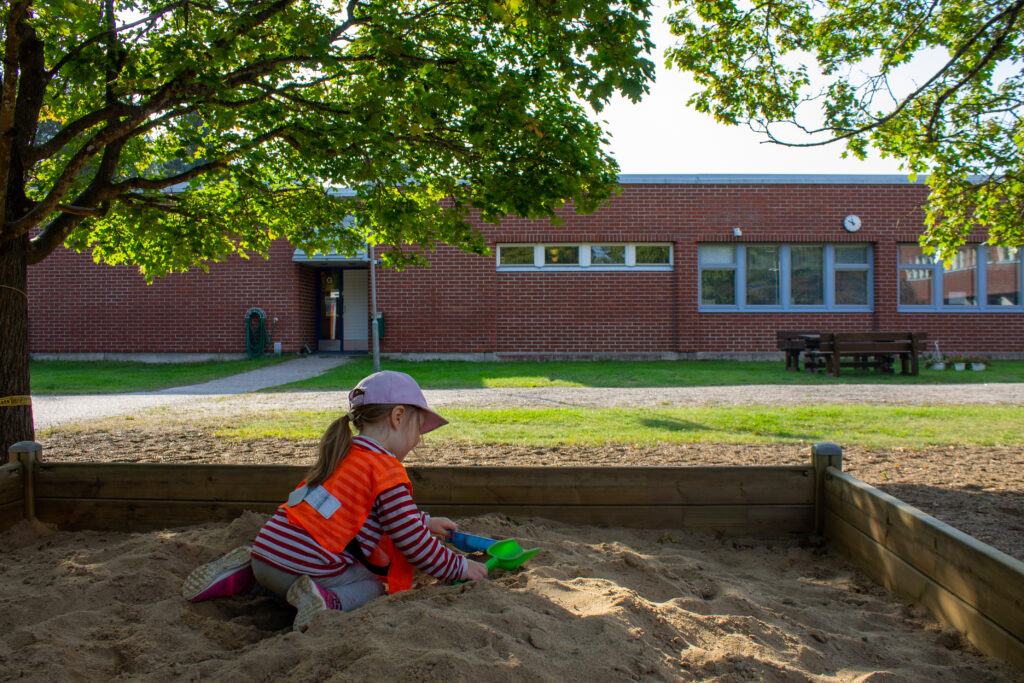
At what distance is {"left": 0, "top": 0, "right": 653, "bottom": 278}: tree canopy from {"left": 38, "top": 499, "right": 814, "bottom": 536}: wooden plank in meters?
1.91

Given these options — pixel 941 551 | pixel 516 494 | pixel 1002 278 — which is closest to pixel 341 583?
pixel 516 494

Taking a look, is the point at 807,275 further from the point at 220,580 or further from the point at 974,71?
the point at 220,580

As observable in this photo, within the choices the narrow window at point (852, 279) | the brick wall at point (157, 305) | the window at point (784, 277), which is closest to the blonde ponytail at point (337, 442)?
the brick wall at point (157, 305)

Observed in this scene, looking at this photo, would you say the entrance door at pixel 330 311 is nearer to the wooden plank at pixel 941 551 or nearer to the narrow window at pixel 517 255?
the narrow window at pixel 517 255

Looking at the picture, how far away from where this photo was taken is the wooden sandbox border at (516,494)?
3904 mm

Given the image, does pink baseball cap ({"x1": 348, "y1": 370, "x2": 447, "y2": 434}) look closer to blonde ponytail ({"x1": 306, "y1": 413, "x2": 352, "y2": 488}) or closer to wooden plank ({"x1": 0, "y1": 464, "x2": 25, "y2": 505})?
blonde ponytail ({"x1": 306, "y1": 413, "x2": 352, "y2": 488})

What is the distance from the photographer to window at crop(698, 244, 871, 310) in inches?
771

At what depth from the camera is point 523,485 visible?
13.1 feet

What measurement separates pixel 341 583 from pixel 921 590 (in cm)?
234

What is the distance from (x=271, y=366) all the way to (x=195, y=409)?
766 centimetres

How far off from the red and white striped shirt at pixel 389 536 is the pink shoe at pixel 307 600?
8 centimetres

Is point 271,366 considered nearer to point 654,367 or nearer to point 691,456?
point 654,367

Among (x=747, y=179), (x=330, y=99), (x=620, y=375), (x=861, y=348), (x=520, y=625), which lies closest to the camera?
(x=520, y=625)

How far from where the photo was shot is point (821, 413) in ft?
29.0
